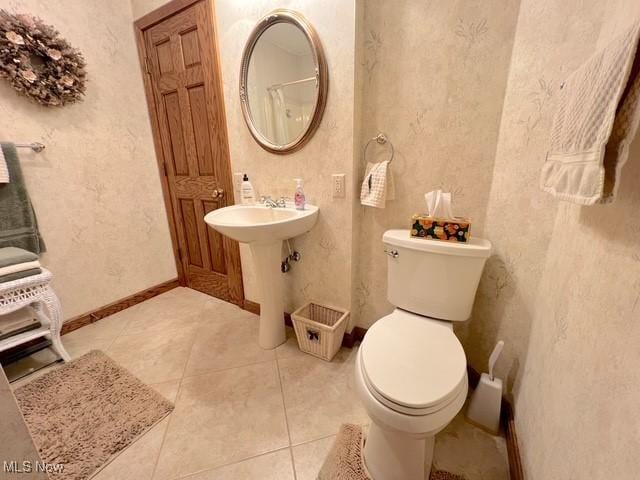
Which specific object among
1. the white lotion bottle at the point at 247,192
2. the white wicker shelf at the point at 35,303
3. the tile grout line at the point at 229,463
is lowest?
the tile grout line at the point at 229,463

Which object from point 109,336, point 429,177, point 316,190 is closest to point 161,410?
point 109,336

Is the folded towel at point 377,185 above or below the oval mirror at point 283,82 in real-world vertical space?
below

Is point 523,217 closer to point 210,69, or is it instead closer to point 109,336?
point 210,69

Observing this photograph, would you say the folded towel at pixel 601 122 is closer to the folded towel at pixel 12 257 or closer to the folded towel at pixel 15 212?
the folded towel at pixel 12 257

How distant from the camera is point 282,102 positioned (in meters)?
1.43

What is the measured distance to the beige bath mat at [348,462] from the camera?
3.04 feet

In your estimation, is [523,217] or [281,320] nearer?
[523,217]

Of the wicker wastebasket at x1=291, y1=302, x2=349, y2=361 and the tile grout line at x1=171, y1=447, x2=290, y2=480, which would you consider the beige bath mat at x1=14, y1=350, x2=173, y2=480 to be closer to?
the tile grout line at x1=171, y1=447, x2=290, y2=480

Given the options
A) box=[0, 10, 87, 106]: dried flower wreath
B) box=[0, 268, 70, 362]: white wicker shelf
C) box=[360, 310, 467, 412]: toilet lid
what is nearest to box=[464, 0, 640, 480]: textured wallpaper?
box=[360, 310, 467, 412]: toilet lid

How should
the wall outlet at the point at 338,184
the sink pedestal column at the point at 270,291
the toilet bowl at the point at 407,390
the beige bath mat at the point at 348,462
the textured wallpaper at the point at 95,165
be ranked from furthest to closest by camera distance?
1. the textured wallpaper at the point at 95,165
2. the sink pedestal column at the point at 270,291
3. the wall outlet at the point at 338,184
4. the beige bath mat at the point at 348,462
5. the toilet bowl at the point at 407,390

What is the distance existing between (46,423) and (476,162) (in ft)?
7.05

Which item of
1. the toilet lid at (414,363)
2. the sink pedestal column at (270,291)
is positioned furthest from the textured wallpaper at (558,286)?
the sink pedestal column at (270,291)

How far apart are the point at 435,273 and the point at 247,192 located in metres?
1.12

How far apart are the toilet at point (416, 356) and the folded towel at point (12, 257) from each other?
1.65 meters
